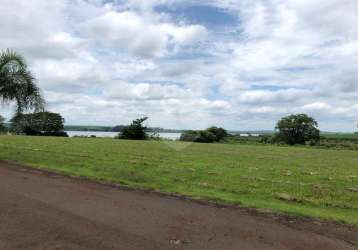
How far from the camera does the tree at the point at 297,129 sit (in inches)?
3404

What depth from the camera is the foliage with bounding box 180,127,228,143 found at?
2288 inches

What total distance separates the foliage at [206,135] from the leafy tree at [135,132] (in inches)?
291

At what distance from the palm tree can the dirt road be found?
1044cm

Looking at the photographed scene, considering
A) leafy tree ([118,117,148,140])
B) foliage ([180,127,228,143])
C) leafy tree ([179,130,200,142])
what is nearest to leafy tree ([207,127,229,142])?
→ foliage ([180,127,228,143])

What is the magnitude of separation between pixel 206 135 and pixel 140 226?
57684 mm

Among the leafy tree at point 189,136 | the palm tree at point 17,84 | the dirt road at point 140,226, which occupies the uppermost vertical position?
the palm tree at point 17,84

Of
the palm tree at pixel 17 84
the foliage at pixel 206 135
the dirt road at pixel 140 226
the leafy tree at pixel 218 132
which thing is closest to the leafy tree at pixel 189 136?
the foliage at pixel 206 135

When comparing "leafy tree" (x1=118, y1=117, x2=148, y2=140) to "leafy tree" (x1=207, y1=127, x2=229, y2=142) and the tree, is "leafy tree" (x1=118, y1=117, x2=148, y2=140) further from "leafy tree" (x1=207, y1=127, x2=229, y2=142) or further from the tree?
the tree

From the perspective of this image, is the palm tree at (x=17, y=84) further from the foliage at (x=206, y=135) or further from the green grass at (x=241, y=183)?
the foliage at (x=206, y=135)

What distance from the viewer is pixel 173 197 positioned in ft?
29.3

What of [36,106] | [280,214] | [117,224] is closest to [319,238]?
[280,214]

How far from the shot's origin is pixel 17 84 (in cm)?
1789

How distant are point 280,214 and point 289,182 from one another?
507 centimetres

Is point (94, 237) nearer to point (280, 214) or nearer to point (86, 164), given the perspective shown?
point (280, 214)
